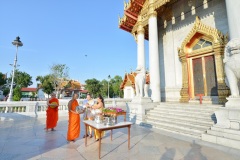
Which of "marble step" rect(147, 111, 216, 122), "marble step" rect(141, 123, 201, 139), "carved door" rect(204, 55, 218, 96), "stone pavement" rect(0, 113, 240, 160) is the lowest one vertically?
"stone pavement" rect(0, 113, 240, 160)

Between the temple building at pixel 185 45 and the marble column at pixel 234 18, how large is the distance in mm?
1148

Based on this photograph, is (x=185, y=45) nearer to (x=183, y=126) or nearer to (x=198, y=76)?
(x=198, y=76)

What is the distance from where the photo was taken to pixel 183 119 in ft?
18.0

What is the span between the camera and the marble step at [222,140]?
11.4ft

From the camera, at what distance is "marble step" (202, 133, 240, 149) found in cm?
349

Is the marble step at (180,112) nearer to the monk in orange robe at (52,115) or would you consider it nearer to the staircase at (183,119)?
the staircase at (183,119)

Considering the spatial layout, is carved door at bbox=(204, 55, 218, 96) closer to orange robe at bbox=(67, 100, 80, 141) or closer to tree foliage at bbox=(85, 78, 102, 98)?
orange robe at bbox=(67, 100, 80, 141)

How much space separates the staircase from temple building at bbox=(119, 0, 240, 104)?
1443mm

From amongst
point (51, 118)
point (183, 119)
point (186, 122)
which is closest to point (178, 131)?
point (186, 122)

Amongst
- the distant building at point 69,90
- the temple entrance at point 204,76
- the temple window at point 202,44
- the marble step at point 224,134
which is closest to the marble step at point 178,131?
the marble step at point 224,134

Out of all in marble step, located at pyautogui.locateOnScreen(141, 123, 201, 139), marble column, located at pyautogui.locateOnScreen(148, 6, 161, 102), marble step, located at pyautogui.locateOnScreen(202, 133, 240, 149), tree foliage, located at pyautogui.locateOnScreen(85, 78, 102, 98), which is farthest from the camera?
tree foliage, located at pyautogui.locateOnScreen(85, 78, 102, 98)

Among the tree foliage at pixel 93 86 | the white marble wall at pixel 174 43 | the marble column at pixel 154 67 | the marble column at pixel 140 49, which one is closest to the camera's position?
the marble column at pixel 154 67

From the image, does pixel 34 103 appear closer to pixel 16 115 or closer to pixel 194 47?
pixel 16 115

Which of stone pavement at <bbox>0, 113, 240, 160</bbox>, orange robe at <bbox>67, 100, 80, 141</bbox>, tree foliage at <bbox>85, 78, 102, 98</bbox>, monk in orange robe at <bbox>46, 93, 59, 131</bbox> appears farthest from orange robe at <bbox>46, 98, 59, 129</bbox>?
tree foliage at <bbox>85, 78, 102, 98</bbox>
